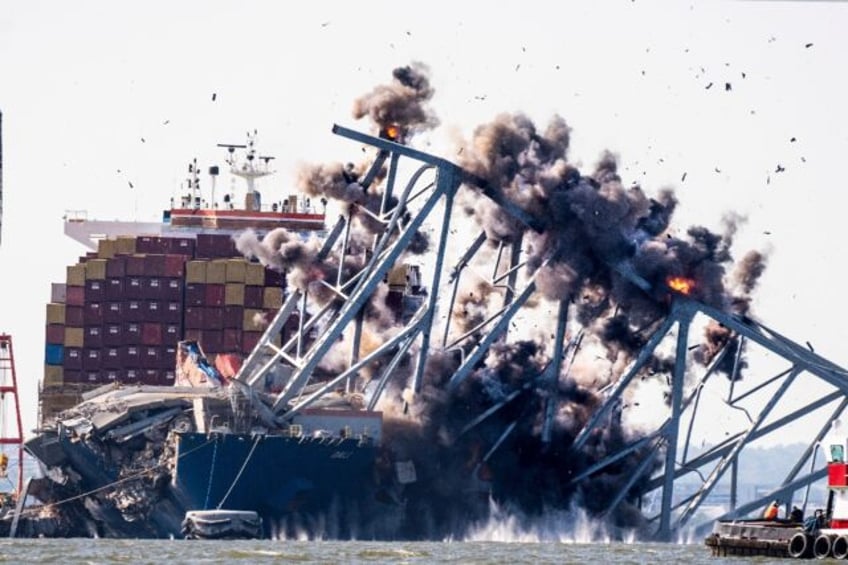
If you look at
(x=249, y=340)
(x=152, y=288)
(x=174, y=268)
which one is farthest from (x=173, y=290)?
(x=249, y=340)

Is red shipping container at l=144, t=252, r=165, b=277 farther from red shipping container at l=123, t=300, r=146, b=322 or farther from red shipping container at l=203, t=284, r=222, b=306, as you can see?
red shipping container at l=203, t=284, r=222, b=306

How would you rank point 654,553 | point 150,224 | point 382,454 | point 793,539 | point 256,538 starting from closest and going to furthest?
point 793,539
point 654,553
point 256,538
point 382,454
point 150,224

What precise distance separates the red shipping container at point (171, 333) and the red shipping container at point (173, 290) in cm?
170

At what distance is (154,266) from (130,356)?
5.19 m

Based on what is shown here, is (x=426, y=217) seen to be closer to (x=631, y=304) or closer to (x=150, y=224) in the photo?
(x=631, y=304)

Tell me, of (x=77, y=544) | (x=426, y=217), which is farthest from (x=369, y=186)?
(x=77, y=544)

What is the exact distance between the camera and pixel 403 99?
384ft

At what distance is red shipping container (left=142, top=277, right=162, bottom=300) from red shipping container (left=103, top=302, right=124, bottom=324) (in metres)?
1.51

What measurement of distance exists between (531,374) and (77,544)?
24.3 meters

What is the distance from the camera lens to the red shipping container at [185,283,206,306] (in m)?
146

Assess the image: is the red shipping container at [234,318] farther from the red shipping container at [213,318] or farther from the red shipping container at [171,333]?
the red shipping container at [171,333]

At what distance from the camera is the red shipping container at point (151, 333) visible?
147500 millimetres

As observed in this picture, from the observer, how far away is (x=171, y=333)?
146875mm

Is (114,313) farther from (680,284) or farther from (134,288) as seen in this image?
(680,284)
